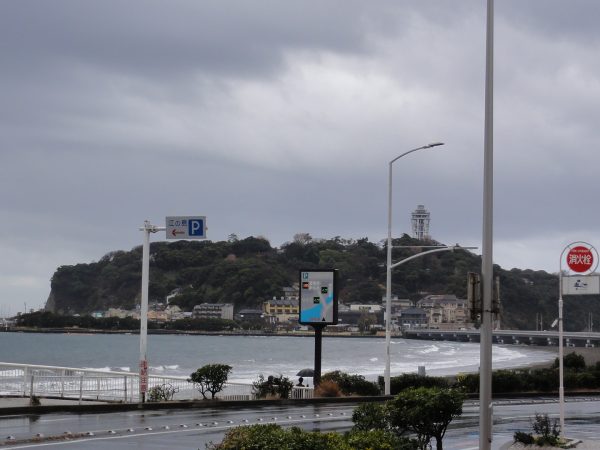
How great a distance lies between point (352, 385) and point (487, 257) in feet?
79.8

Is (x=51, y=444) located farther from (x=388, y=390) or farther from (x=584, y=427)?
(x=388, y=390)

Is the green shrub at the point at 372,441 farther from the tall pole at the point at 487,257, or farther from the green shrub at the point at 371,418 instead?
the green shrub at the point at 371,418

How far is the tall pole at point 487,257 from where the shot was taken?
13633 mm

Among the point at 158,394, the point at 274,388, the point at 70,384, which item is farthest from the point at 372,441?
the point at 274,388

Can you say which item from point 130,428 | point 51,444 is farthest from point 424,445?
point 130,428

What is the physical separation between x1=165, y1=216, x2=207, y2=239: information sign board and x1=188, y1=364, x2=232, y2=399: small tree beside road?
19.3 feet

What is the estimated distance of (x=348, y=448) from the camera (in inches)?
428

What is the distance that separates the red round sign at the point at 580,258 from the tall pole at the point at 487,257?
24.0ft

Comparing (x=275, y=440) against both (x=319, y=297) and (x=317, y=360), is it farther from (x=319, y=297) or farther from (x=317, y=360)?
(x=319, y=297)

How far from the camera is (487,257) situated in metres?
14.2

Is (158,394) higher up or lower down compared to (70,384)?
lower down

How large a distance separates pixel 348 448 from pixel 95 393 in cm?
2067

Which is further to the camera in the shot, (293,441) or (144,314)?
(144,314)

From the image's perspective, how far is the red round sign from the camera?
2094 cm
